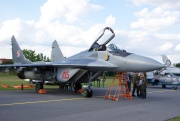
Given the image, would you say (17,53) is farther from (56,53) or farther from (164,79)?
(164,79)

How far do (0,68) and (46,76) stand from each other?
11.2 ft

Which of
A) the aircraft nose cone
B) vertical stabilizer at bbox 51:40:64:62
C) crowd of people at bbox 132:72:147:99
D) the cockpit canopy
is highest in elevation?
vertical stabilizer at bbox 51:40:64:62

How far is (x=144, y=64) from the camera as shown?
1227cm

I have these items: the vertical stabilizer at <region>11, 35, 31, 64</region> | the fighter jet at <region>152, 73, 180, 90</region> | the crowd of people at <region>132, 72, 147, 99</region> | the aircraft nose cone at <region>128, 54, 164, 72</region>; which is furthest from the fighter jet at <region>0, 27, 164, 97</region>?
the fighter jet at <region>152, 73, 180, 90</region>

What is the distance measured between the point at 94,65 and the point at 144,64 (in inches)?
104

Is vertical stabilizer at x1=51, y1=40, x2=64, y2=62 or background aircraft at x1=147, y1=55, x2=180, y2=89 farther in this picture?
background aircraft at x1=147, y1=55, x2=180, y2=89

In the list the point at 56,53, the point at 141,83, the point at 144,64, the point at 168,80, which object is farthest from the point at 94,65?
the point at 168,80

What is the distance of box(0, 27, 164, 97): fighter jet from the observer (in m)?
12.6

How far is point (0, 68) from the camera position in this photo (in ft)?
58.4

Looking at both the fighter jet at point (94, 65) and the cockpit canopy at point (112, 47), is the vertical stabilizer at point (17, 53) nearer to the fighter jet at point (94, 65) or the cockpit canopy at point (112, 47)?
the fighter jet at point (94, 65)

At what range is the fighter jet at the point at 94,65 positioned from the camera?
41.3 ft

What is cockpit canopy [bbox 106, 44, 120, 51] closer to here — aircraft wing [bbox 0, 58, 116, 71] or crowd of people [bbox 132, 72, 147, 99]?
aircraft wing [bbox 0, 58, 116, 71]

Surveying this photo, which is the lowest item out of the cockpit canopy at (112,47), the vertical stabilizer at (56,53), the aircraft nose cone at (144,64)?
the aircraft nose cone at (144,64)

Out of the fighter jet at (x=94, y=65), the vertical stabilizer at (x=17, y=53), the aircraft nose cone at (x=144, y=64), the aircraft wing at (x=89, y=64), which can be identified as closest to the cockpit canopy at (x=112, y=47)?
the fighter jet at (x=94, y=65)
